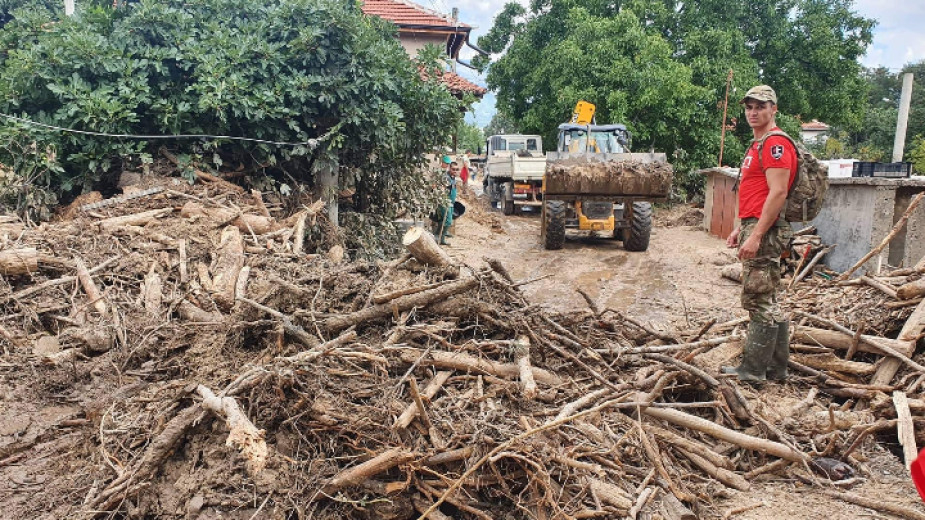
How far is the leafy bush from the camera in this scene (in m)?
6.89

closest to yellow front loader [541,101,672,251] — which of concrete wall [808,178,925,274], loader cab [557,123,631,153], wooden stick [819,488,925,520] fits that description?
loader cab [557,123,631,153]

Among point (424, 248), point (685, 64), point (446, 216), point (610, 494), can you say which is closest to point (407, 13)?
point (685, 64)

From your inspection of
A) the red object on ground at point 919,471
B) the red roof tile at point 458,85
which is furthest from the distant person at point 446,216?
the red object on ground at point 919,471

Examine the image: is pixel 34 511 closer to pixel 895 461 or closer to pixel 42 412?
pixel 42 412

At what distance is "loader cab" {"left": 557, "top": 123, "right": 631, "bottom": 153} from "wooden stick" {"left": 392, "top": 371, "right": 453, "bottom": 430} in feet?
36.8

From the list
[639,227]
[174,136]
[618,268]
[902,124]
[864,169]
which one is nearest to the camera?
[174,136]

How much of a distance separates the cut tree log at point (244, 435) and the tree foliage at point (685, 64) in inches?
669

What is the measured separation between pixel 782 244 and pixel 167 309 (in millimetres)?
4507

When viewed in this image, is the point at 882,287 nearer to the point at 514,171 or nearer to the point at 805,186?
the point at 805,186

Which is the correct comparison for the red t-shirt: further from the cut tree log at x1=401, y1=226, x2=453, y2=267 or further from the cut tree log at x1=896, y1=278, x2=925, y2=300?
the cut tree log at x1=401, y1=226, x2=453, y2=267

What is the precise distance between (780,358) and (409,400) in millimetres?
2619

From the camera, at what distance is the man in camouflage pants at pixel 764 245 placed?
390 centimetres

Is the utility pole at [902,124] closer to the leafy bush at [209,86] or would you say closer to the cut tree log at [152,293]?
the leafy bush at [209,86]

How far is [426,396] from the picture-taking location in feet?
9.78
